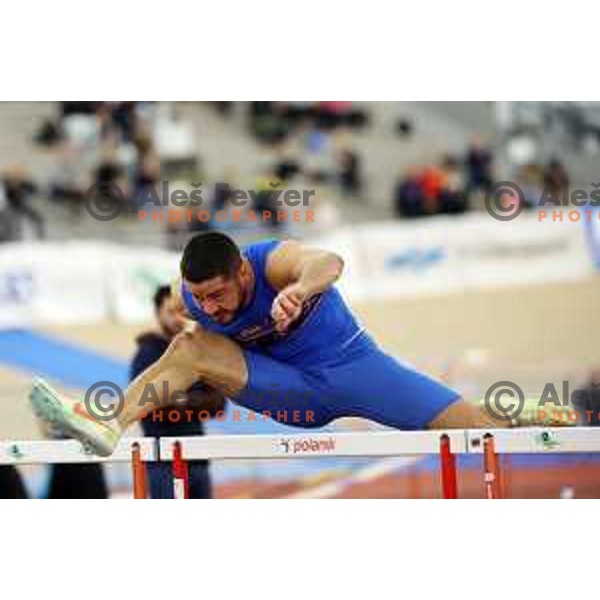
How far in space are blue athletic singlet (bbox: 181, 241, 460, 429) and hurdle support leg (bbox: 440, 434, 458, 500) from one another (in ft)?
0.42

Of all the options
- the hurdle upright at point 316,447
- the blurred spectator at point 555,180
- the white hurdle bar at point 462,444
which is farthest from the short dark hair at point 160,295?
the blurred spectator at point 555,180

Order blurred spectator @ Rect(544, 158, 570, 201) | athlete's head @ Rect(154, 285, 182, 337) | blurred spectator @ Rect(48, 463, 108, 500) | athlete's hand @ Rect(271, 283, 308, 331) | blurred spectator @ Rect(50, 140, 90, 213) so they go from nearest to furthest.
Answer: athlete's hand @ Rect(271, 283, 308, 331)
blurred spectator @ Rect(544, 158, 570, 201)
athlete's head @ Rect(154, 285, 182, 337)
blurred spectator @ Rect(50, 140, 90, 213)
blurred spectator @ Rect(48, 463, 108, 500)

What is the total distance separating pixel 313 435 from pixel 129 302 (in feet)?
3.44

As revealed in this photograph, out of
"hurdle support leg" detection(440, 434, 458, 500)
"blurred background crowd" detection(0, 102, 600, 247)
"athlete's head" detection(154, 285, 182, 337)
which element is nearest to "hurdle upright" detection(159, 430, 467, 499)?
"hurdle support leg" detection(440, 434, 458, 500)

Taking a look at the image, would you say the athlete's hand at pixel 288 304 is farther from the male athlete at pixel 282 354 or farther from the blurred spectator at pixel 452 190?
the blurred spectator at pixel 452 190

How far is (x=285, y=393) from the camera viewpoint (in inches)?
281

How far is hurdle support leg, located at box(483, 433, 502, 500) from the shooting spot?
708cm

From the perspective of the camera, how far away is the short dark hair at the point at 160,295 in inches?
283

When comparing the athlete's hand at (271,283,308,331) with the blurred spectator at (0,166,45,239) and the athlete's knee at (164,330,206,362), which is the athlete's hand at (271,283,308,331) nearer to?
the athlete's knee at (164,330,206,362)

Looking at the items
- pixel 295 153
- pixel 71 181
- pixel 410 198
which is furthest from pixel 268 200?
pixel 71 181

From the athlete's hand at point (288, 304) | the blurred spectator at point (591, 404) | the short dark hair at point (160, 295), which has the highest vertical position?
the short dark hair at point (160, 295)

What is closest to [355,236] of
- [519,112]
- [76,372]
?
[519,112]

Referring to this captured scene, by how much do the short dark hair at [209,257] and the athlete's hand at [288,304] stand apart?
235 millimetres

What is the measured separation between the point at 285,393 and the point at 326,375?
20 centimetres
